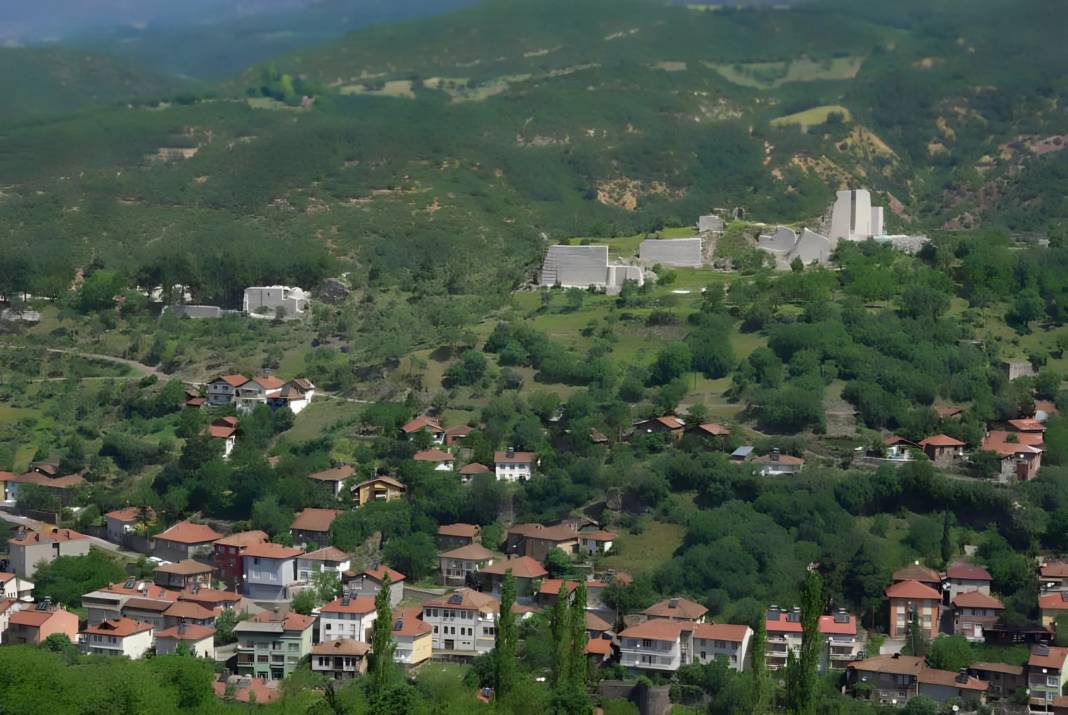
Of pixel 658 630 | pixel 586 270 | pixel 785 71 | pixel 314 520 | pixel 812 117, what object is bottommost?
pixel 785 71

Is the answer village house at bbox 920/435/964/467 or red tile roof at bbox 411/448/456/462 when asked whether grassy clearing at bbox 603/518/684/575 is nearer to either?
red tile roof at bbox 411/448/456/462

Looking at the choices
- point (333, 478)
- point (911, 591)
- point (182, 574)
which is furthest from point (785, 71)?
point (911, 591)

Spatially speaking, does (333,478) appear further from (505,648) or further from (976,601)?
(976,601)

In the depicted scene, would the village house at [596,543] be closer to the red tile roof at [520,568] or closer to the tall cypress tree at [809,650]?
the red tile roof at [520,568]

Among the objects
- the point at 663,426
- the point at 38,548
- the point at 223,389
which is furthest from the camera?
→ the point at 223,389

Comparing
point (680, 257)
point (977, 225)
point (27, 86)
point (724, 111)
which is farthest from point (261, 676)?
point (27, 86)

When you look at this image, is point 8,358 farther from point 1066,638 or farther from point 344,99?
point 344,99
